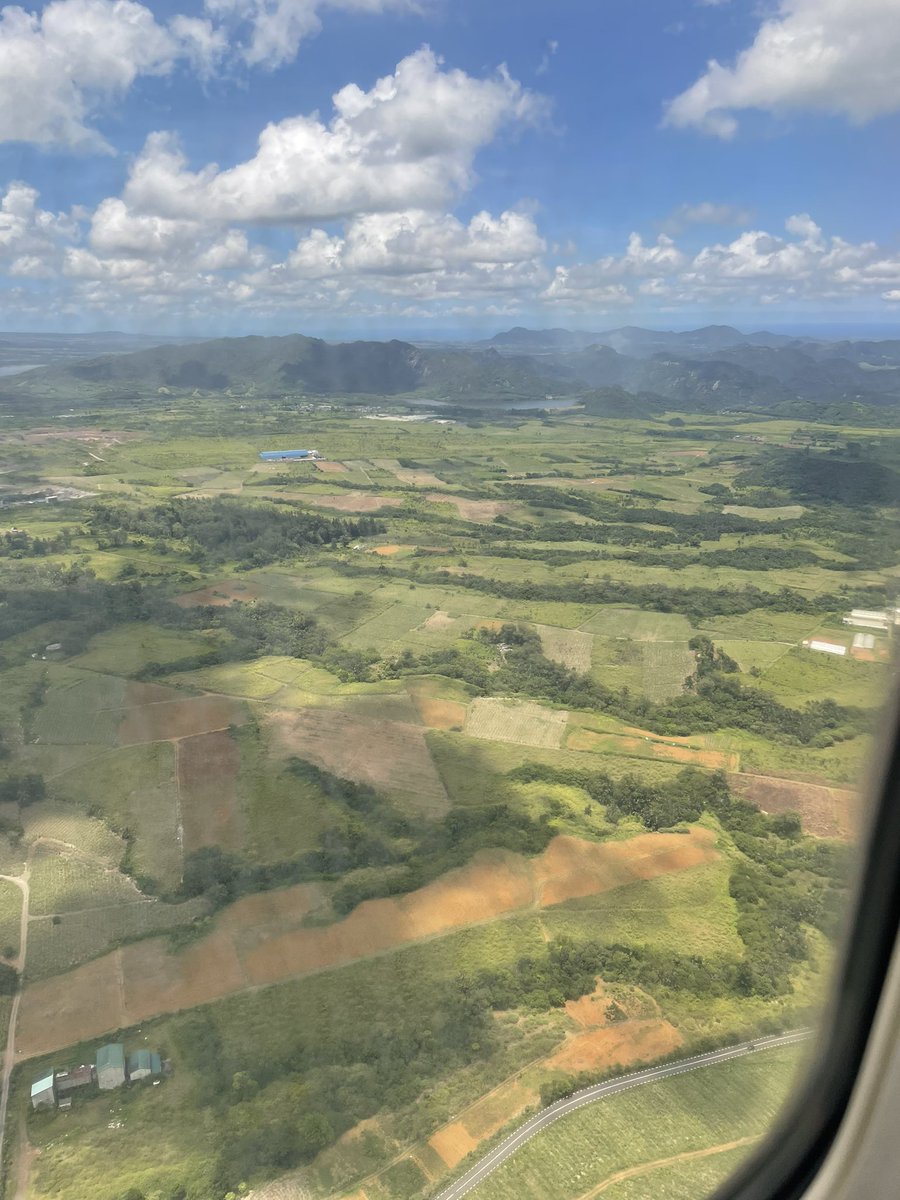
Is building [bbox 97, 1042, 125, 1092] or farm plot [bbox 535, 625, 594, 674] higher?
building [bbox 97, 1042, 125, 1092]

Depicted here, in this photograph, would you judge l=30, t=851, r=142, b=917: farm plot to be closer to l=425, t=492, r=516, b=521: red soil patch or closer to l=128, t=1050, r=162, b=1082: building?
l=128, t=1050, r=162, b=1082: building

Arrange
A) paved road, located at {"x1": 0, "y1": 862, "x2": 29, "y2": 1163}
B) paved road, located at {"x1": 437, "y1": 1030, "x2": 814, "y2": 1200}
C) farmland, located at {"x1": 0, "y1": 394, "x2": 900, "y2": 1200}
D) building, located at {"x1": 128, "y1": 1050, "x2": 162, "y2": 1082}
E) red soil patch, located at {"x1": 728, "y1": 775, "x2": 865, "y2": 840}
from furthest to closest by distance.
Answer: red soil patch, located at {"x1": 728, "y1": 775, "x2": 865, "y2": 840}, building, located at {"x1": 128, "y1": 1050, "x2": 162, "y2": 1082}, paved road, located at {"x1": 0, "y1": 862, "x2": 29, "y2": 1163}, farmland, located at {"x1": 0, "y1": 394, "x2": 900, "y2": 1200}, paved road, located at {"x1": 437, "y1": 1030, "x2": 814, "y2": 1200}

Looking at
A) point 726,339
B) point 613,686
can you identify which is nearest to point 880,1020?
point 613,686

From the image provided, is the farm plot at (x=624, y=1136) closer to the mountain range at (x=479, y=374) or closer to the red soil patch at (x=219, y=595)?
the red soil patch at (x=219, y=595)

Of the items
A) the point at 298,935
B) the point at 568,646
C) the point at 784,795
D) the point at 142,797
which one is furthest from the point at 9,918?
the point at 568,646

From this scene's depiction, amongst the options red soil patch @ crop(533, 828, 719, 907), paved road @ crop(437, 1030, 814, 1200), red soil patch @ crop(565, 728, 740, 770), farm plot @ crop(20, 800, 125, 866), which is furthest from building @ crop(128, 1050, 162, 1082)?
red soil patch @ crop(565, 728, 740, 770)

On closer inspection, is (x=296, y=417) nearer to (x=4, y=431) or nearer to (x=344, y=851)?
(x=4, y=431)

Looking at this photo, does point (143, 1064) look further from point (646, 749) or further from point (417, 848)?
point (646, 749)
